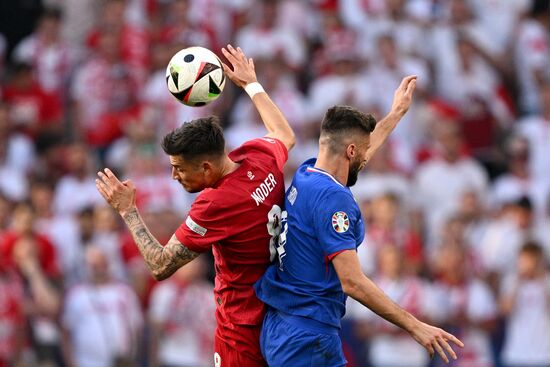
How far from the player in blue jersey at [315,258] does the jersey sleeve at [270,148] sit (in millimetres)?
347

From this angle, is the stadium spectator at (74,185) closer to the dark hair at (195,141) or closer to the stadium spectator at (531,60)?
the stadium spectator at (531,60)

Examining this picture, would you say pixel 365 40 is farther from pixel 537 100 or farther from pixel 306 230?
pixel 306 230

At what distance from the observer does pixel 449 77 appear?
55.5 feet

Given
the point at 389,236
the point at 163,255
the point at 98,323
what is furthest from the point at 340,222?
the point at 98,323

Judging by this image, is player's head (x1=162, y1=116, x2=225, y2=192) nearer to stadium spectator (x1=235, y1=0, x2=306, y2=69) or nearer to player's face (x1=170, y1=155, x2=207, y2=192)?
player's face (x1=170, y1=155, x2=207, y2=192)

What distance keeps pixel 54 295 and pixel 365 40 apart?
5.69 metres

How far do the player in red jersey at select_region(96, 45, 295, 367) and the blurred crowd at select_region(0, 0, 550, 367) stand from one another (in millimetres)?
4978

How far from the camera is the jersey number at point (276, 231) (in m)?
8.32

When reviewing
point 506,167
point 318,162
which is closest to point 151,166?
point 506,167

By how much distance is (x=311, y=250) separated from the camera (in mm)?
8164

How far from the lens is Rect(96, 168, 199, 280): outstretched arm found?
812 centimetres

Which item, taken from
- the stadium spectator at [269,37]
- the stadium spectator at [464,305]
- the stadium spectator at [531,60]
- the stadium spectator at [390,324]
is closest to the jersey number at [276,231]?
the stadium spectator at [390,324]

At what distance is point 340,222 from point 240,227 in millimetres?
706

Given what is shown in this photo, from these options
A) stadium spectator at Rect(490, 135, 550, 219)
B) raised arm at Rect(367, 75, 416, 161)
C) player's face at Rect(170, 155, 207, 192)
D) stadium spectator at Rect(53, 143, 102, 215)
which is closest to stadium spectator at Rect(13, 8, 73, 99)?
stadium spectator at Rect(53, 143, 102, 215)
